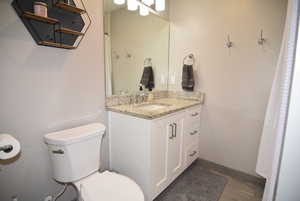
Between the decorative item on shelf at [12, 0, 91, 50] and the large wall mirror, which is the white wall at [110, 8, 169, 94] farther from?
the decorative item on shelf at [12, 0, 91, 50]

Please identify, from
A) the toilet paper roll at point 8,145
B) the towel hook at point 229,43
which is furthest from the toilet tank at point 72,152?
the towel hook at point 229,43

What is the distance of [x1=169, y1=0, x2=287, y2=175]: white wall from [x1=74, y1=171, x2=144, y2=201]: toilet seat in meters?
1.44

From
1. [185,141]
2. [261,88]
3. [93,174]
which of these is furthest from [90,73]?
[261,88]

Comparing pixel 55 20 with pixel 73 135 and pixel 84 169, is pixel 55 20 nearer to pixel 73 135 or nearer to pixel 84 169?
pixel 73 135

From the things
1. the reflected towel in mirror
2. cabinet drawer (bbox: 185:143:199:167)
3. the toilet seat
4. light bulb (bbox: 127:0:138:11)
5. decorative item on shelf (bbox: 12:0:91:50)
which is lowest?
cabinet drawer (bbox: 185:143:199:167)

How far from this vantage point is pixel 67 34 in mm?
1232

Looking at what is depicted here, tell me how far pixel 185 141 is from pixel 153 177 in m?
0.65

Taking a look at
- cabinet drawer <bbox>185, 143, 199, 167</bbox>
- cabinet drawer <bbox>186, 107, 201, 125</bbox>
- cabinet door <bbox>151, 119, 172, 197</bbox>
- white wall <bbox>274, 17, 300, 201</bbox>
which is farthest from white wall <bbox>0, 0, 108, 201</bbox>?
white wall <bbox>274, 17, 300, 201</bbox>

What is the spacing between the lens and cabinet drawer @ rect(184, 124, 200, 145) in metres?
1.93

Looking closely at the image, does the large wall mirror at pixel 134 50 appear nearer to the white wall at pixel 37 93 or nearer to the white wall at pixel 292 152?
the white wall at pixel 37 93

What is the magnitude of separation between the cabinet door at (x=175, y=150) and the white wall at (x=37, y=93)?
83 cm

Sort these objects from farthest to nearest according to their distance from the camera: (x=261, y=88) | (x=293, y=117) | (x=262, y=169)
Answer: (x=261, y=88) → (x=262, y=169) → (x=293, y=117)

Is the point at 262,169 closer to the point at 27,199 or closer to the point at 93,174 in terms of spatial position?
the point at 93,174

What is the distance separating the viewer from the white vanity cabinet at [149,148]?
141 centimetres
